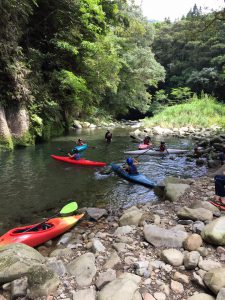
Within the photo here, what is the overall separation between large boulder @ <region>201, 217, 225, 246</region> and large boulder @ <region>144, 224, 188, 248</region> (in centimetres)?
31

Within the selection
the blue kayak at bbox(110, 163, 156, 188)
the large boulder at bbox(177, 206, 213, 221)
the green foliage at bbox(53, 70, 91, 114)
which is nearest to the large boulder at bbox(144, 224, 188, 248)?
the large boulder at bbox(177, 206, 213, 221)

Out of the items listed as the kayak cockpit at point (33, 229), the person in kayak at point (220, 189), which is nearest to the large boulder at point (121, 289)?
the kayak cockpit at point (33, 229)

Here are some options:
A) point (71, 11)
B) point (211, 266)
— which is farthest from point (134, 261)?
point (71, 11)

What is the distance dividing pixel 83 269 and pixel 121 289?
0.71 metres

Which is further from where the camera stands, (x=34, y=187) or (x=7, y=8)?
(x=7, y=8)

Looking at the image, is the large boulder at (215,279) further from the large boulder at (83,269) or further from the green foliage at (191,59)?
the green foliage at (191,59)

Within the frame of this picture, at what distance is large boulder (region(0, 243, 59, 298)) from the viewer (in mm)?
3261

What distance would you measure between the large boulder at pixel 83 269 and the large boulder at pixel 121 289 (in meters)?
0.35

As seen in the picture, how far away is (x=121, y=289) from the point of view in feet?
10.4

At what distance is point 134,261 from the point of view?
12.6ft

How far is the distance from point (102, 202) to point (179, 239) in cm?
326

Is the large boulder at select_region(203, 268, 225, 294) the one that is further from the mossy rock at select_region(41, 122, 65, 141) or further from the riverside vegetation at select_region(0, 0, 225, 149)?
the mossy rock at select_region(41, 122, 65, 141)

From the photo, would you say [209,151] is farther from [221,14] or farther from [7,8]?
[7,8]

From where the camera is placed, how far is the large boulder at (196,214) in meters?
4.95
